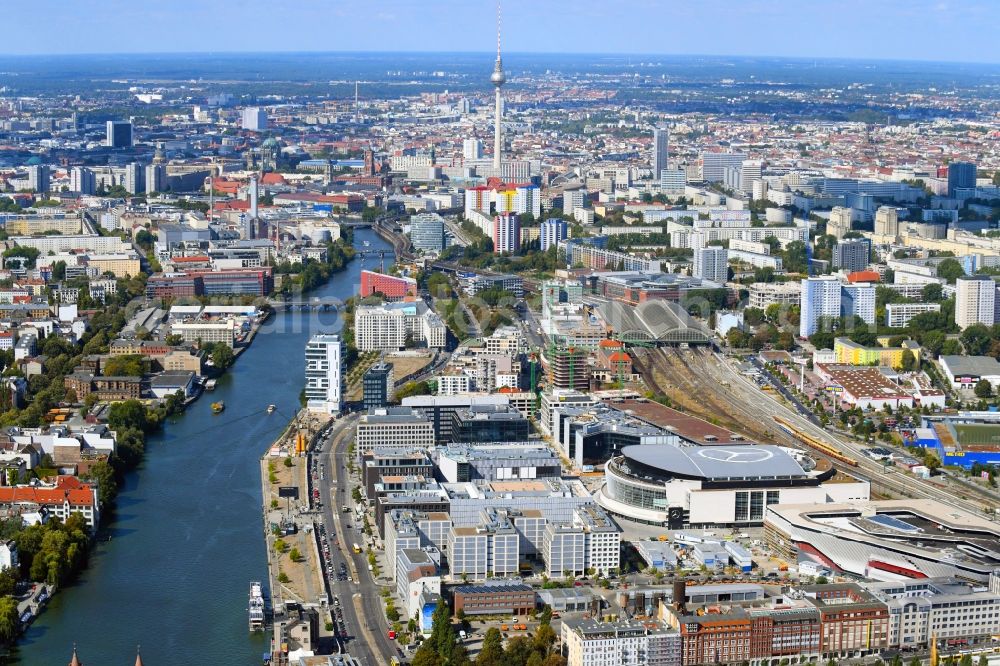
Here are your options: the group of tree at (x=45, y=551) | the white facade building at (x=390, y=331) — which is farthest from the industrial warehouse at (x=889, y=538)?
the white facade building at (x=390, y=331)

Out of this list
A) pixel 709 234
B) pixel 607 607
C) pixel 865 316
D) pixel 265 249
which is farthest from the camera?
pixel 709 234

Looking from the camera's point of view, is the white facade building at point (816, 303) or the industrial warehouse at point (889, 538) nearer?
the industrial warehouse at point (889, 538)

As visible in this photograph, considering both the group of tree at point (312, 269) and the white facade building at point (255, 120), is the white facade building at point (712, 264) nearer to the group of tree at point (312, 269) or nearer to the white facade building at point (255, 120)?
the group of tree at point (312, 269)

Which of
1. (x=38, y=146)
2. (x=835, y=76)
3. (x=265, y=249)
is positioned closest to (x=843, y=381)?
(x=265, y=249)

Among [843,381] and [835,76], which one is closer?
[843,381]

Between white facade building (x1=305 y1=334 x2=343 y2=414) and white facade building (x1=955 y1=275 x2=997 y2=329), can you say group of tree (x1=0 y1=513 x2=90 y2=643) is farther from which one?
white facade building (x1=955 y1=275 x2=997 y2=329)

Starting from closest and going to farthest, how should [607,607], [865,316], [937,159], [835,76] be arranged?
[607,607]
[865,316]
[937,159]
[835,76]

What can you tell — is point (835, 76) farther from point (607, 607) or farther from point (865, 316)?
point (607, 607)
